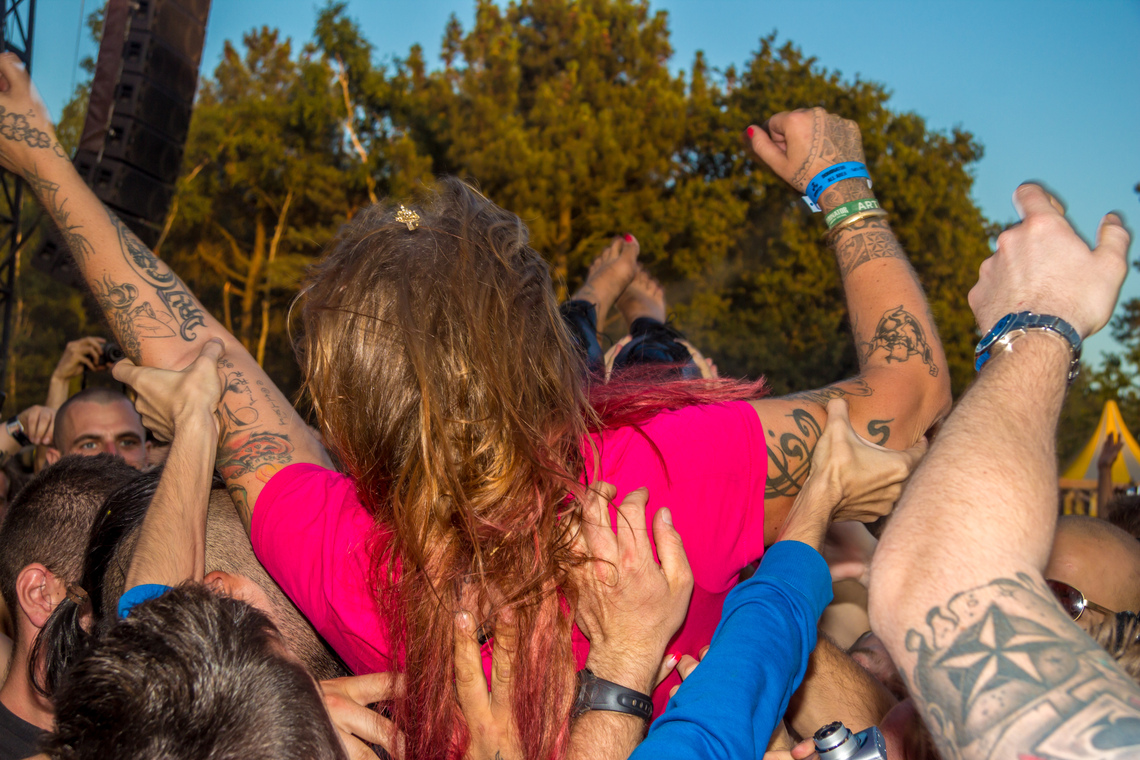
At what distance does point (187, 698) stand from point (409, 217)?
0.88 m

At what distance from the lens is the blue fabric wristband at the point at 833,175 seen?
1.75m

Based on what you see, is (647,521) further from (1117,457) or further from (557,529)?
(1117,457)

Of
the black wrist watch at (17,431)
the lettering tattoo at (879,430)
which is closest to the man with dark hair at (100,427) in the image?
the black wrist watch at (17,431)

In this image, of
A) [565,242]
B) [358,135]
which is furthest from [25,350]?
[565,242]

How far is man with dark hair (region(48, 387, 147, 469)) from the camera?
3964 millimetres

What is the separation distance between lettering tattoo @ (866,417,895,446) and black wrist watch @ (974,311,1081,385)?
498 mm

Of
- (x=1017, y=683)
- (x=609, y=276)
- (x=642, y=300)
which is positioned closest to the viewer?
(x=1017, y=683)

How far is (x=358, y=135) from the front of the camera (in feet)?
69.5

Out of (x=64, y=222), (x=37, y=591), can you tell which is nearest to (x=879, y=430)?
(x=64, y=222)

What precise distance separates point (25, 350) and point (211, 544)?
2459 cm

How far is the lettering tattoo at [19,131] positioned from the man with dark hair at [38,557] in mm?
990

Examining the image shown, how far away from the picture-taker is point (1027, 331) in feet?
3.26

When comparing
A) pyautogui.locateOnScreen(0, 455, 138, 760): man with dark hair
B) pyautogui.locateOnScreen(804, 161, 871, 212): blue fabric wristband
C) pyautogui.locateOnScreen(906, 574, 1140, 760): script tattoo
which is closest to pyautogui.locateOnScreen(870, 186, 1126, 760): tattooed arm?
pyautogui.locateOnScreen(906, 574, 1140, 760): script tattoo

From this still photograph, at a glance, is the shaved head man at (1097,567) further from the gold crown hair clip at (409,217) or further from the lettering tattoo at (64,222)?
A: the lettering tattoo at (64,222)
